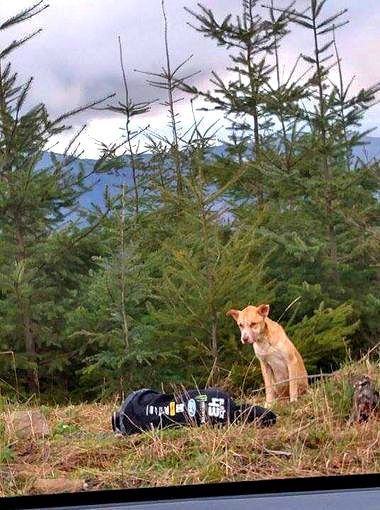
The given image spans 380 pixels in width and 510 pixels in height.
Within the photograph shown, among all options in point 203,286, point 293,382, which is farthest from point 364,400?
point 203,286

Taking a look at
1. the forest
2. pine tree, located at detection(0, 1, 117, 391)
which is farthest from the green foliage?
pine tree, located at detection(0, 1, 117, 391)

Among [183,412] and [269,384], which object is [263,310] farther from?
[183,412]

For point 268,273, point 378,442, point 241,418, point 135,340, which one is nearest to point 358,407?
point 378,442

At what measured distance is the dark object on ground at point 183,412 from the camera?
1.99 meters

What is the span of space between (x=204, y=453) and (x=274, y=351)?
2.15ft

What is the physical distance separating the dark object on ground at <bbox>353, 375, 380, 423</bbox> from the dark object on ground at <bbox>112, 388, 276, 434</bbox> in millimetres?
221

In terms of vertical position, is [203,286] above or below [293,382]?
above

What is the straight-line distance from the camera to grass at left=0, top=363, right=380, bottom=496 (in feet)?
5.65

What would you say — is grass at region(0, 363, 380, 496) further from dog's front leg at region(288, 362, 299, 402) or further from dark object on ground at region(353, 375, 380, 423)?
dog's front leg at region(288, 362, 299, 402)

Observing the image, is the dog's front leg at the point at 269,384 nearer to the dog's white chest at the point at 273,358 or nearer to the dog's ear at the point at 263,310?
the dog's white chest at the point at 273,358

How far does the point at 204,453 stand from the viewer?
1816 millimetres

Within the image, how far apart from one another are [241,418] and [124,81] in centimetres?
172

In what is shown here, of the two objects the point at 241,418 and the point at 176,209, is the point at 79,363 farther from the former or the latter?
the point at 241,418

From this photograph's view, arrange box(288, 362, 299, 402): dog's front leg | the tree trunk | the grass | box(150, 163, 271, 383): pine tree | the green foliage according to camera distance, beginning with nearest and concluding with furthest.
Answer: the grass < box(288, 362, 299, 402): dog's front leg < box(150, 163, 271, 383): pine tree < the green foliage < the tree trunk
